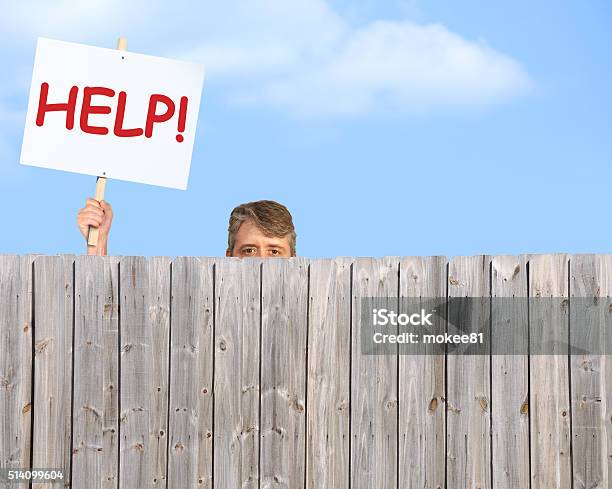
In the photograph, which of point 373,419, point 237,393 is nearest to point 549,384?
point 373,419

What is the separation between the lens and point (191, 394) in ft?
16.1

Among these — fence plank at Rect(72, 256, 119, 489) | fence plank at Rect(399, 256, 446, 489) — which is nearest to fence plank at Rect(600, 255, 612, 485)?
fence plank at Rect(399, 256, 446, 489)

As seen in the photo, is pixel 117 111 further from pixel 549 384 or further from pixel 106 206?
pixel 549 384

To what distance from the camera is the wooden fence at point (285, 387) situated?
487 cm

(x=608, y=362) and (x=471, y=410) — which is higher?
(x=608, y=362)

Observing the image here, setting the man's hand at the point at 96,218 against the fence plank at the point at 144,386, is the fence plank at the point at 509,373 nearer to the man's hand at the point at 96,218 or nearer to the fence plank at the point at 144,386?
the fence plank at the point at 144,386

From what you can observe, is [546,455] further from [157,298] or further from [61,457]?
[61,457]

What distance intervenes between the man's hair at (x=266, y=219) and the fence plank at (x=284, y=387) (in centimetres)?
83

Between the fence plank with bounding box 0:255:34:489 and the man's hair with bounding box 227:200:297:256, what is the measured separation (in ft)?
4.65

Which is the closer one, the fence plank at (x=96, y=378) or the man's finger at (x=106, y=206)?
the fence plank at (x=96, y=378)

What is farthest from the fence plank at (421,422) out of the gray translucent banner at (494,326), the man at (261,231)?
Result: the man at (261,231)

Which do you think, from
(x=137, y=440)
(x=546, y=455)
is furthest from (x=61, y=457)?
(x=546, y=455)

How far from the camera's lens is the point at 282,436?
488 centimetres

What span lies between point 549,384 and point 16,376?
3.00 m
